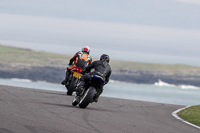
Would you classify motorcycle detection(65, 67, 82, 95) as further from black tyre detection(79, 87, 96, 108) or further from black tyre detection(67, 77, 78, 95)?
black tyre detection(79, 87, 96, 108)

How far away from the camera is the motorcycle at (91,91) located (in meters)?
16.5

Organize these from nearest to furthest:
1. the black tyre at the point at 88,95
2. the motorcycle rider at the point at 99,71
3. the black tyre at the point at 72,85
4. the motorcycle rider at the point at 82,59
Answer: the black tyre at the point at 88,95
the motorcycle rider at the point at 99,71
the black tyre at the point at 72,85
the motorcycle rider at the point at 82,59

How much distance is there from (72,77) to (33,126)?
38.6 feet

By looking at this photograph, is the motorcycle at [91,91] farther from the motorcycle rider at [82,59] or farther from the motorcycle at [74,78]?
the motorcycle rider at [82,59]

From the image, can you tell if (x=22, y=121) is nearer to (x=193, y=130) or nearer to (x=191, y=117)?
(x=193, y=130)

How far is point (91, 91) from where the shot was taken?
16.4m

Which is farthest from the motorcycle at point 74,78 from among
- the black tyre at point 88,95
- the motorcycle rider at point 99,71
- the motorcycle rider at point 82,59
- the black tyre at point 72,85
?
the black tyre at point 88,95

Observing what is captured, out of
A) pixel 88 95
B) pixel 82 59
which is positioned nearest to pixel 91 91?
pixel 88 95

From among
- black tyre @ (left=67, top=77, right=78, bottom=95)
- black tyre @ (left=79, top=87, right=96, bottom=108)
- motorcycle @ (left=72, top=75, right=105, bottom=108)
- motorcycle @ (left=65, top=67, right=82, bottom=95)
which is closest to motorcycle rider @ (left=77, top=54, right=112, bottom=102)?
motorcycle @ (left=72, top=75, right=105, bottom=108)

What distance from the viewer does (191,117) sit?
710 inches

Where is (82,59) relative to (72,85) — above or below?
above

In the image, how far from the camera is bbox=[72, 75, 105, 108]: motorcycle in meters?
16.5

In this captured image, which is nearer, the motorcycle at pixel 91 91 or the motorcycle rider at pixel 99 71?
the motorcycle at pixel 91 91

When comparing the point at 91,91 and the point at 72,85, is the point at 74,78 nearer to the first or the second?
the point at 72,85
